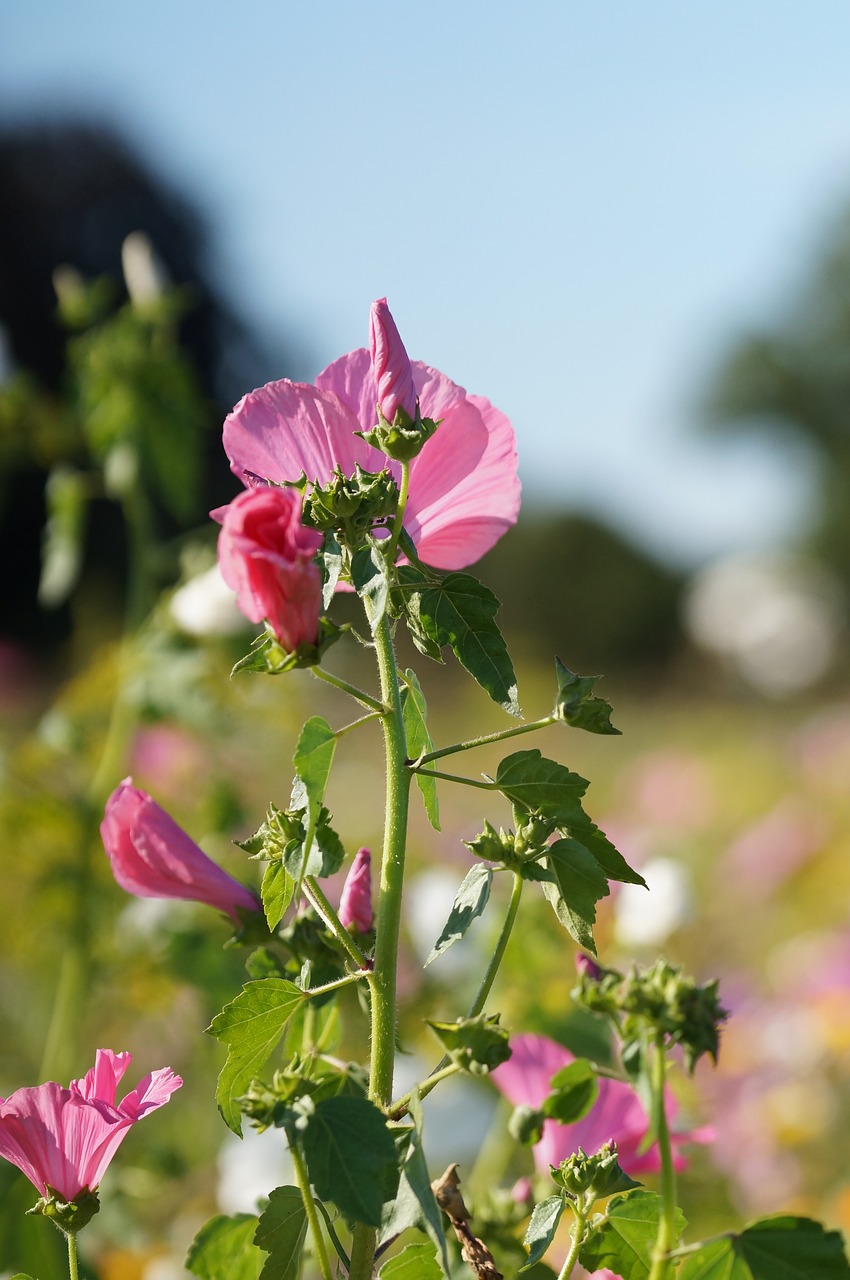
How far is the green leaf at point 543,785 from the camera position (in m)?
0.38

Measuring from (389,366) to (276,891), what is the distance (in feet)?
0.50

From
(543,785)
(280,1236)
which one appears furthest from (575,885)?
(280,1236)

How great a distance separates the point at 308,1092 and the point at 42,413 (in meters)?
1.02

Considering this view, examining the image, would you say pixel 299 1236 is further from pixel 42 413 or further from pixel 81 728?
pixel 42 413

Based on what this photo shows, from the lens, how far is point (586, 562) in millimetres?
11977

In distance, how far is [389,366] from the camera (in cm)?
37

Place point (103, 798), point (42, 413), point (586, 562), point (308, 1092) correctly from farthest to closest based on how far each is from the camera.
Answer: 1. point (586, 562)
2. point (42, 413)
3. point (103, 798)
4. point (308, 1092)

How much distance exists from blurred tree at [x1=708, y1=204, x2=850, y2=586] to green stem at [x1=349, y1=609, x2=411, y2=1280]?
640 inches

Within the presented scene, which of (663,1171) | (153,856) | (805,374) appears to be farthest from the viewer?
(805,374)

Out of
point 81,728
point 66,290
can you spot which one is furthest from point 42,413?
point 81,728

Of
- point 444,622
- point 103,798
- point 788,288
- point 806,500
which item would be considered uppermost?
point 444,622

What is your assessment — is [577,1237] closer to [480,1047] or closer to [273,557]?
[480,1047]

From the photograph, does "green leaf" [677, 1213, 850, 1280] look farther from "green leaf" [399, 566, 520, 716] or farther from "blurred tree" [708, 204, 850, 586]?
"blurred tree" [708, 204, 850, 586]

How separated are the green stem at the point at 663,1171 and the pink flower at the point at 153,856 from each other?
166 millimetres
